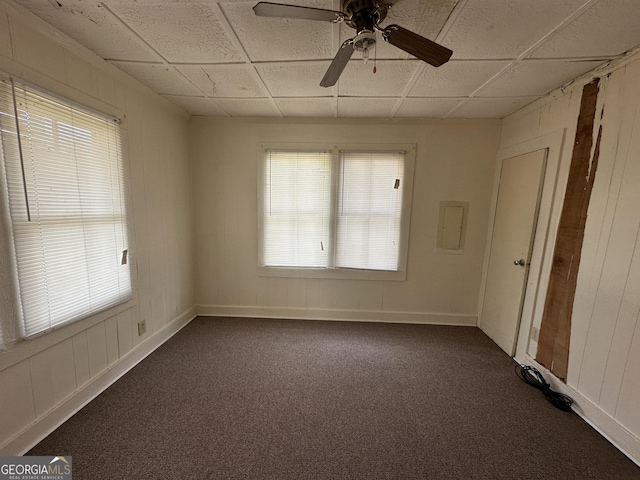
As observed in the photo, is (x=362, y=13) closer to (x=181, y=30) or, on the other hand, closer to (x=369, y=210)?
(x=181, y=30)

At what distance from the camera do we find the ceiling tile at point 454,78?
1.73 metres

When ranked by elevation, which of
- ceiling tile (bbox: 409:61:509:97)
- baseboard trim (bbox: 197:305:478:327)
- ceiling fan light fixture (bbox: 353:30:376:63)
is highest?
ceiling tile (bbox: 409:61:509:97)

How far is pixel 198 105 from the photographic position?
2600 millimetres

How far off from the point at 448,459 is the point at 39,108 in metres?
3.05

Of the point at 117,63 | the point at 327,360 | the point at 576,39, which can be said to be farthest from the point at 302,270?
the point at 576,39

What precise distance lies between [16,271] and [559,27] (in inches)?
124

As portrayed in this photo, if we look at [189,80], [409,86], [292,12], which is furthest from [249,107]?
[292,12]

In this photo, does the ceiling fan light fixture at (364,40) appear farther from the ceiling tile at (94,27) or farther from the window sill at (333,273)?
the window sill at (333,273)

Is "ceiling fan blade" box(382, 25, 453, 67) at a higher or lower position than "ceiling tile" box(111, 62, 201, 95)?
lower

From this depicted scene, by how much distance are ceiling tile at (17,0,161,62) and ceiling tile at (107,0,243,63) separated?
90 mm

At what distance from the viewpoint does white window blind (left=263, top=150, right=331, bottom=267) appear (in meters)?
2.95

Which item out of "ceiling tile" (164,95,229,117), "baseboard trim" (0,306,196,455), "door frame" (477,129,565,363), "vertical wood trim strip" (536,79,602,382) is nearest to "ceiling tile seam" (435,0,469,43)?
"vertical wood trim strip" (536,79,602,382)

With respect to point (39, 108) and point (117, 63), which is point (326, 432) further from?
point (117, 63)

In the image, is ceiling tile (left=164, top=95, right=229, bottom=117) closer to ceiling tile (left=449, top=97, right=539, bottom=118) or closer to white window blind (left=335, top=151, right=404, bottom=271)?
white window blind (left=335, top=151, right=404, bottom=271)
